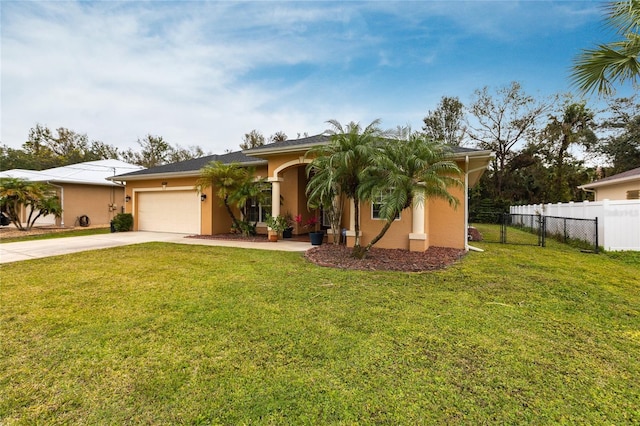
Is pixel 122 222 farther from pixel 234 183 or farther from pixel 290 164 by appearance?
pixel 290 164

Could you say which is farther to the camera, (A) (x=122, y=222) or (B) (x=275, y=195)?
(A) (x=122, y=222)

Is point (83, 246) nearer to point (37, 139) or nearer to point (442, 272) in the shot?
point (442, 272)

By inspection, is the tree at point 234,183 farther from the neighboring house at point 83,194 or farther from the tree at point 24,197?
the neighboring house at point 83,194

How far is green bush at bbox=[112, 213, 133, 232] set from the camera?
47.0ft

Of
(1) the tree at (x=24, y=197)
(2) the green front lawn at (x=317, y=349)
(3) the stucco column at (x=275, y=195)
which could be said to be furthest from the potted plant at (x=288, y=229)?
(1) the tree at (x=24, y=197)

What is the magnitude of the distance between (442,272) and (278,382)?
4945mm

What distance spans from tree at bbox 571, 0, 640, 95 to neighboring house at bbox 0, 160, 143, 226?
22329mm

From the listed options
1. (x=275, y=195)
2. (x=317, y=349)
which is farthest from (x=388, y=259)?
(x=275, y=195)

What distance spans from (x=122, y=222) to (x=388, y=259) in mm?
13629

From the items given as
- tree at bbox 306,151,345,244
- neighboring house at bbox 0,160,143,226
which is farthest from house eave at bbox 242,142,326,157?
neighboring house at bbox 0,160,143,226

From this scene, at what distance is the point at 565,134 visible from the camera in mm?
24078

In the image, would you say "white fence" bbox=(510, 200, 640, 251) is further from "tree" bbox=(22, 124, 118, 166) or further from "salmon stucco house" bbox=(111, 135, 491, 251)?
"tree" bbox=(22, 124, 118, 166)

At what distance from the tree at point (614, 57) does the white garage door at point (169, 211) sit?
13597 mm

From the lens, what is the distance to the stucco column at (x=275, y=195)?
Result: 35.7 ft
